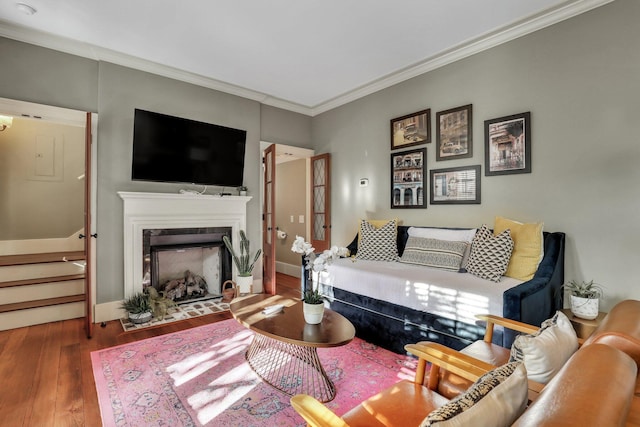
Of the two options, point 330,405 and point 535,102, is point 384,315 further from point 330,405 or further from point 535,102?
point 535,102

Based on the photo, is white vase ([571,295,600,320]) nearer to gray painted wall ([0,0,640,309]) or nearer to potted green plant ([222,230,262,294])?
gray painted wall ([0,0,640,309])

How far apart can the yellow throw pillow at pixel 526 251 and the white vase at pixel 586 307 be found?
0.35 meters

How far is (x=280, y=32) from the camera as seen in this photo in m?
3.03

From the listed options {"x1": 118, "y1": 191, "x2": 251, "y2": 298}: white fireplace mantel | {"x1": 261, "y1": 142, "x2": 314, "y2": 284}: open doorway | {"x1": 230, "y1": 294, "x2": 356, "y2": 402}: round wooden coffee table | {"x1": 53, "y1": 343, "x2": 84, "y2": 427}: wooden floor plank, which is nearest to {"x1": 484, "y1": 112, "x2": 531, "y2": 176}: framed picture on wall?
{"x1": 230, "y1": 294, "x2": 356, "y2": 402}: round wooden coffee table

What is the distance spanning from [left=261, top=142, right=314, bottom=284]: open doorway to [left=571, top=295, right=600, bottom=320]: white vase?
380 cm

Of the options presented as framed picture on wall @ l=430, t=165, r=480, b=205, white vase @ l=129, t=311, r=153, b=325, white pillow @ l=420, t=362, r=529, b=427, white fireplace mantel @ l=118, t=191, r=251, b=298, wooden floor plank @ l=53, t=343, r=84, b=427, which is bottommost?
wooden floor plank @ l=53, t=343, r=84, b=427

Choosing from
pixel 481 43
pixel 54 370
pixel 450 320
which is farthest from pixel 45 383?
pixel 481 43

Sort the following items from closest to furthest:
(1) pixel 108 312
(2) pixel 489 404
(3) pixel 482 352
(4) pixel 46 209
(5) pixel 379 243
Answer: (2) pixel 489 404, (3) pixel 482 352, (1) pixel 108 312, (5) pixel 379 243, (4) pixel 46 209

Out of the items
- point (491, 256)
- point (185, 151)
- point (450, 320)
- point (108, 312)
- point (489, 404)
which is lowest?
point (108, 312)

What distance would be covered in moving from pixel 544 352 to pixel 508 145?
99.3 inches

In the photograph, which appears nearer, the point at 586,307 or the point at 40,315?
the point at 586,307

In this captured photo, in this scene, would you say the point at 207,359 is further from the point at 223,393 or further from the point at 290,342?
the point at 290,342

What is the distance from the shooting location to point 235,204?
14.4 feet

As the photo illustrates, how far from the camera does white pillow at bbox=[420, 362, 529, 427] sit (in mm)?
708
